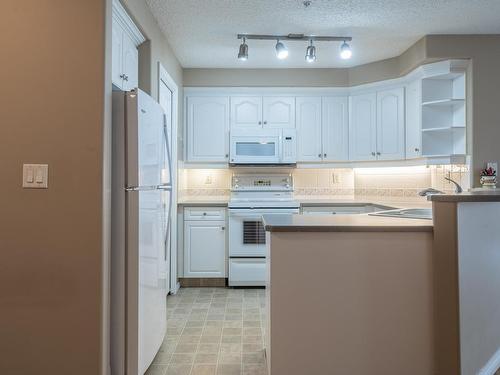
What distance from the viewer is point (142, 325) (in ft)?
6.29

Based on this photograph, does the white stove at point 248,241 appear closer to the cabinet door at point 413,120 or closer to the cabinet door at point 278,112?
the cabinet door at point 278,112

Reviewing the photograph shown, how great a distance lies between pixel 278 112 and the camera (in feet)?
13.6

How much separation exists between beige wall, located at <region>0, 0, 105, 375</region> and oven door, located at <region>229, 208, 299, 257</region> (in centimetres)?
210

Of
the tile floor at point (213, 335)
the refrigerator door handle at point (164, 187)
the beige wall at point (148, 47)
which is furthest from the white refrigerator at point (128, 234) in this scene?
the beige wall at point (148, 47)

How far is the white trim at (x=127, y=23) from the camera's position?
219 centimetres

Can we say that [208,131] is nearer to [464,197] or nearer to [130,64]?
[130,64]

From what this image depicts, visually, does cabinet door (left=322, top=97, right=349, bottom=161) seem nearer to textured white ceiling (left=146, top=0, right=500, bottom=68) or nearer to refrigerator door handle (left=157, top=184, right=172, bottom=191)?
textured white ceiling (left=146, top=0, right=500, bottom=68)

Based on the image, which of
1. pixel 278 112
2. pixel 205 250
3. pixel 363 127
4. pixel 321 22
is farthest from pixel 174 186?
pixel 363 127

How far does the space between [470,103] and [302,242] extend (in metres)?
2.55

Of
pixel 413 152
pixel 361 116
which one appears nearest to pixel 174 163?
pixel 361 116

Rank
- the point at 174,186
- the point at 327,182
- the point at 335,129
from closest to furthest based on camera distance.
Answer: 1. the point at 174,186
2. the point at 335,129
3. the point at 327,182

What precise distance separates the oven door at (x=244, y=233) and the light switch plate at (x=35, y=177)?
2.20 m

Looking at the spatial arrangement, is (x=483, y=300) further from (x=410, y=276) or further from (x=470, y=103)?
(x=470, y=103)

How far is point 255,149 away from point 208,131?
588 mm
